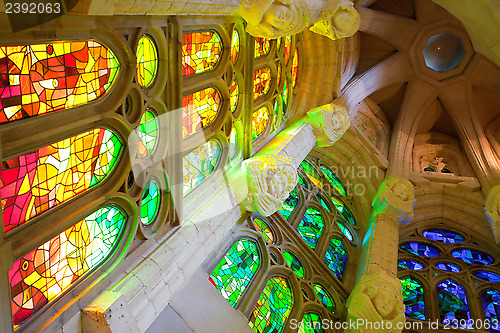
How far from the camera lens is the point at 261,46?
22.0 ft

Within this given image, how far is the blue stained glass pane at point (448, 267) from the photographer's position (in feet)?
27.7

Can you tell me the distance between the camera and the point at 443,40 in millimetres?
11352

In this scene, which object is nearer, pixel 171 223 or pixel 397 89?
pixel 171 223

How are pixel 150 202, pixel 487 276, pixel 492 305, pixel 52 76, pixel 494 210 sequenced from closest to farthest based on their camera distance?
pixel 52 76
pixel 150 202
pixel 492 305
pixel 494 210
pixel 487 276

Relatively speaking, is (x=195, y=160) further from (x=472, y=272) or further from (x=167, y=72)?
(x=472, y=272)

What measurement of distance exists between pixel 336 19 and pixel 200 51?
95.2 inches

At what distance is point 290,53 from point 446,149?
17.1 feet

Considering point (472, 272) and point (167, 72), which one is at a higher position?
point (472, 272)

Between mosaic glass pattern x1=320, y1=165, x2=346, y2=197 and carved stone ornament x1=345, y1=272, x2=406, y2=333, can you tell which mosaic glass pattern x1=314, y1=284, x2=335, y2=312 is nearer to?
carved stone ornament x1=345, y1=272, x2=406, y2=333

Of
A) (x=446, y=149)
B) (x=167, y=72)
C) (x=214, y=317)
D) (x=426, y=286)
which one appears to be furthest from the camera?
(x=446, y=149)

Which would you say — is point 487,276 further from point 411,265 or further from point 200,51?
point 200,51

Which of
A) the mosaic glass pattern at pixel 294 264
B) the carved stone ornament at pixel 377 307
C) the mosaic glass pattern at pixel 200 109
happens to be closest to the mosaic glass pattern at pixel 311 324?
the carved stone ornament at pixel 377 307

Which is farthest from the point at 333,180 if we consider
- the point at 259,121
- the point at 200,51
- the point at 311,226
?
the point at 200,51

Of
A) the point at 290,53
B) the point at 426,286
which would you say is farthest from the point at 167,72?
the point at 426,286
